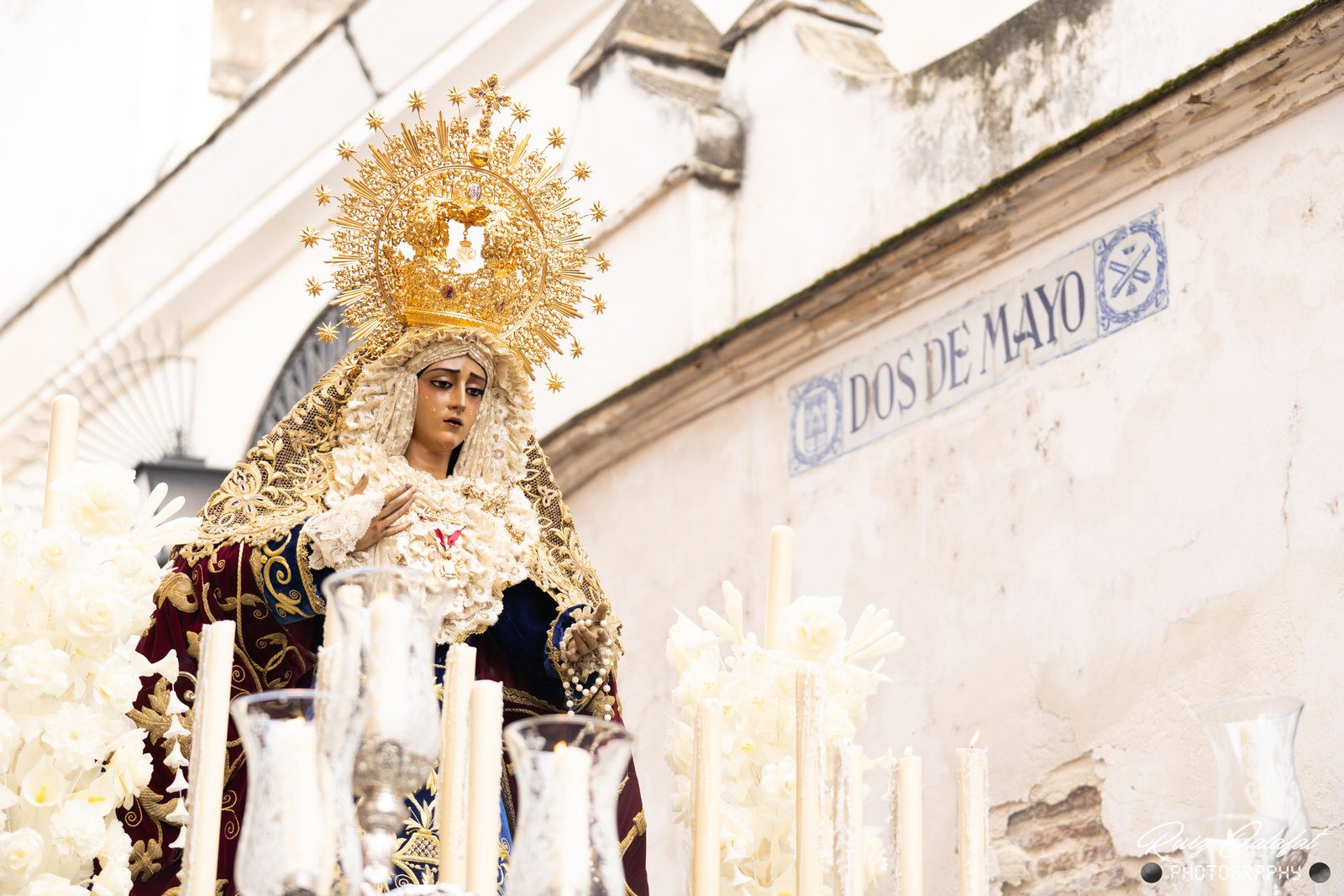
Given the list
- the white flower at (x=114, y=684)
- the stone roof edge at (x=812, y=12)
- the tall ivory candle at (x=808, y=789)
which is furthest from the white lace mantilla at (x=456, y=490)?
the stone roof edge at (x=812, y=12)

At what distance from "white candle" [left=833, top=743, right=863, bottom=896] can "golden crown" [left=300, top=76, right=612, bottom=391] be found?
4.92 ft

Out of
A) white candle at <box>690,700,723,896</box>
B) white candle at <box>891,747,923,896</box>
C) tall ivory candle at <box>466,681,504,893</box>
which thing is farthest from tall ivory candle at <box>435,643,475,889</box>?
white candle at <box>891,747,923,896</box>

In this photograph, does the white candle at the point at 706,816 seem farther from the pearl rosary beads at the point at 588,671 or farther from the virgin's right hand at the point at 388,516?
the pearl rosary beads at the point at 588,671

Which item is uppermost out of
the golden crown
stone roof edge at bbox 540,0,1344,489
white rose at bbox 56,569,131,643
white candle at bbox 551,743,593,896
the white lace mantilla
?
stone roof edge at bbox 540,0,1344,489

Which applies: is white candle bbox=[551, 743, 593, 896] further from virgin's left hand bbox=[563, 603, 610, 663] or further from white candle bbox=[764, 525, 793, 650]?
virgin's left hand bbox=[563, 603, 610, 663]

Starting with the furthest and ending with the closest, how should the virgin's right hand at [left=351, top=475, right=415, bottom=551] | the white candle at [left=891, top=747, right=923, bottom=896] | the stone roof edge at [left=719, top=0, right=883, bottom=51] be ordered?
the stone roof edge at [left=719, top=0, right=883, bottom=51] < the virgin's right hand at [left=351, top=475, right=415, bottom=551] < the white candle at [left=891, top=747, right=923, bottom=896]

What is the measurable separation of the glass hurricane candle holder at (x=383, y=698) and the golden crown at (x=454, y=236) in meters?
1.91

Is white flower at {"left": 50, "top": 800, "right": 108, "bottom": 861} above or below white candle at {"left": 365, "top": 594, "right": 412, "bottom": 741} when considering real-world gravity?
below

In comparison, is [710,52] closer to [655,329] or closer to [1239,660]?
[655,329]

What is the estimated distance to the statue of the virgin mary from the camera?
362 centimetres

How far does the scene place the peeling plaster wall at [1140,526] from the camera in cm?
A: 440

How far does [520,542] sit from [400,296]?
1.67ft

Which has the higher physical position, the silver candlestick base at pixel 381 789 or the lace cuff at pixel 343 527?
the lace cuff at pixel 343 527

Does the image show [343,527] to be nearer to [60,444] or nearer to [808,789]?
[60,444]
